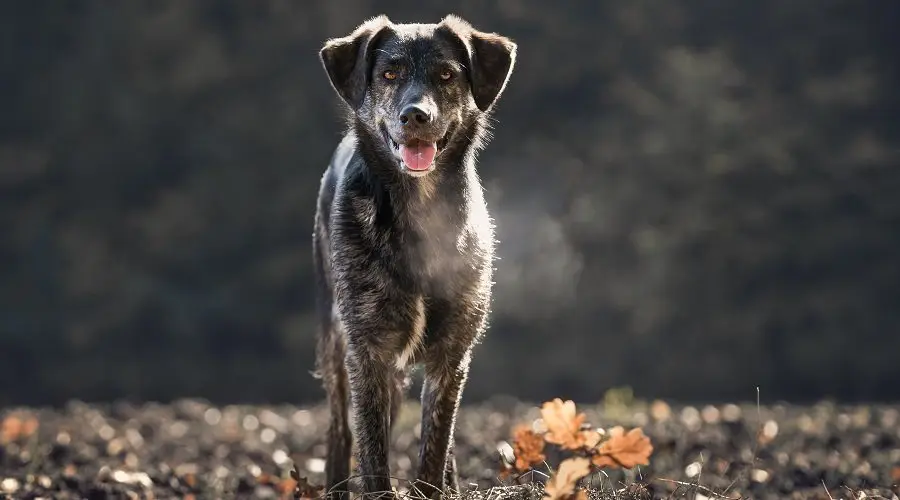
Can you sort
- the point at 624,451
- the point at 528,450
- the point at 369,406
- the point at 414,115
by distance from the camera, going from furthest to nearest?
the point at 369,406 → the point at 414,115 → the point at 528,450 → the point at 624,451

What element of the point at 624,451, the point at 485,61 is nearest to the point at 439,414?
the point at 624,451

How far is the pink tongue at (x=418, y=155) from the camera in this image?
4457 millimetres

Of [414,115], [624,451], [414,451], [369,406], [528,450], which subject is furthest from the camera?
[414,451]

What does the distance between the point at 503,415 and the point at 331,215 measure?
14.9 feet

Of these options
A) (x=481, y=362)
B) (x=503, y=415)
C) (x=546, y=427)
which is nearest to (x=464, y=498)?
(x=546, y=427)

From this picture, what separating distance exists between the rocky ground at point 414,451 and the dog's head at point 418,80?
1.21m

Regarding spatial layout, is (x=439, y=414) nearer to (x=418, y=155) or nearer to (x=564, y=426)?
(x=564, y=426)

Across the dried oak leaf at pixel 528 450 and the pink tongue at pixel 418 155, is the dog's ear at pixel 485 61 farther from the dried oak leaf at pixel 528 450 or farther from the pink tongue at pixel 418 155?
the dried oak leaf at pixel 528 450

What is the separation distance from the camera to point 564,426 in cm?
395

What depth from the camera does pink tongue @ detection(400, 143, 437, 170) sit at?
175 inches

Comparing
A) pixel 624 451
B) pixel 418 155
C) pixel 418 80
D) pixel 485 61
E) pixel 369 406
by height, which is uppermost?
pixel 485 61

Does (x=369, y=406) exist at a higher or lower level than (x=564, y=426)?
higher

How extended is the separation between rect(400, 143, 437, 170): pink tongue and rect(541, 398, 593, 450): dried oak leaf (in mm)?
996

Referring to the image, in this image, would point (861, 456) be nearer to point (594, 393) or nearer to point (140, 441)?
point (140, 441)
